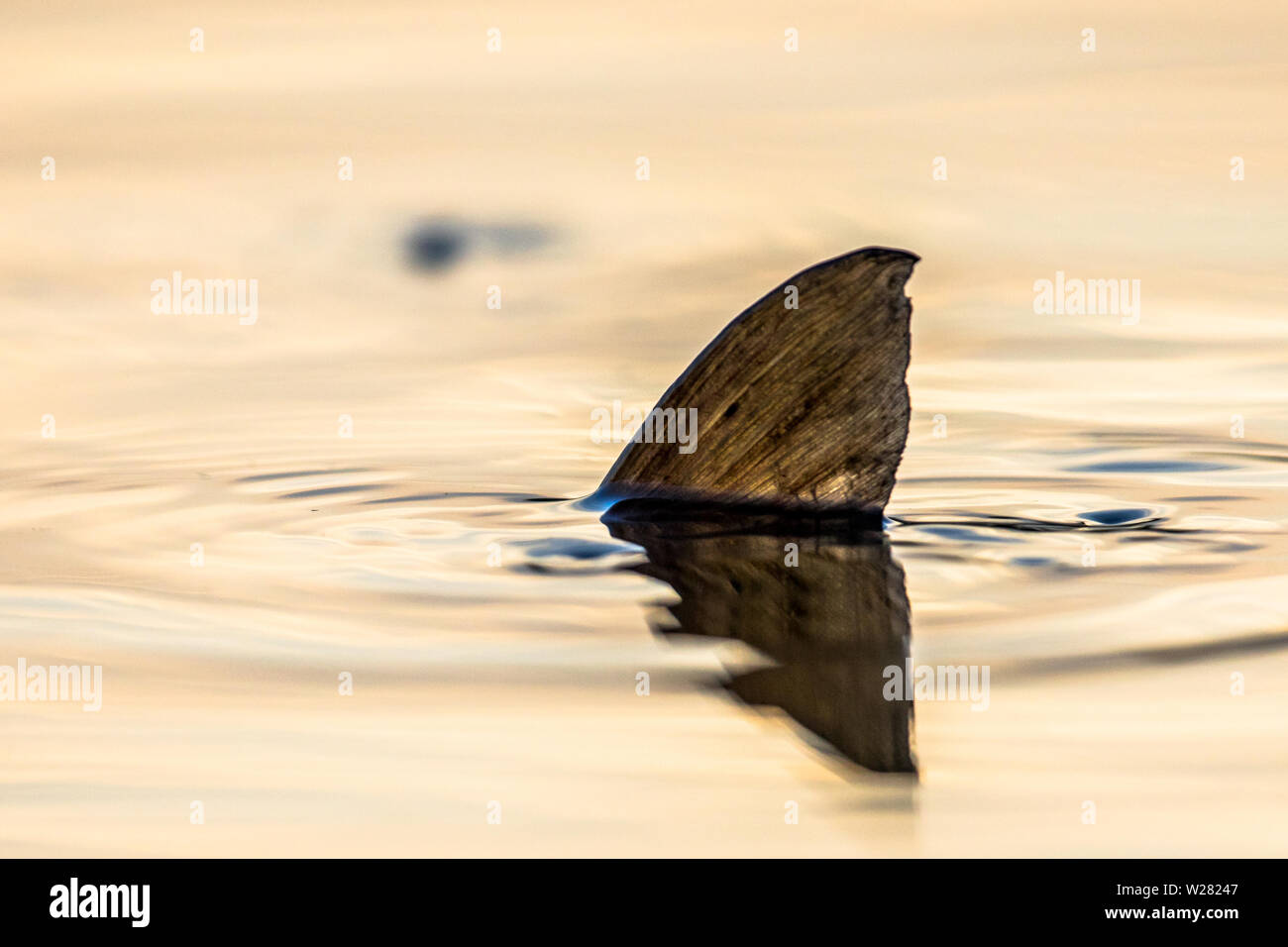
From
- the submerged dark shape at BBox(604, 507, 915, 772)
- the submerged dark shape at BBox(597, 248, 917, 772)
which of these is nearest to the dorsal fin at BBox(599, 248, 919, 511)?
the submerged dark shape at BBox(597, 248, 917, 772)

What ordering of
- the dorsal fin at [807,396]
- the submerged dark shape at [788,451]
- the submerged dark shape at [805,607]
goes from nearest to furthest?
the submerged dark shape at [805,607]
the submerged dark shape at [788,451]
the dorsal fin at [807,396]

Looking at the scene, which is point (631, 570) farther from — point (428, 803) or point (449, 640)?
point (428, 803)

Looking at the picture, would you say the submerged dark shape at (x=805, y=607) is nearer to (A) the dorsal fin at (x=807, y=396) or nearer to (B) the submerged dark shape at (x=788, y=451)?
(B) the submerged dark shape at (x=788, y=451)

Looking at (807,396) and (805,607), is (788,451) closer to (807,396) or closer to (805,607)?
(807,396)

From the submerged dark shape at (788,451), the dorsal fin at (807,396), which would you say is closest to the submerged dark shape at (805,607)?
the submerged dark shape at (788,451)

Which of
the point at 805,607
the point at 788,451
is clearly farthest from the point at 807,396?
the point at 805,607
